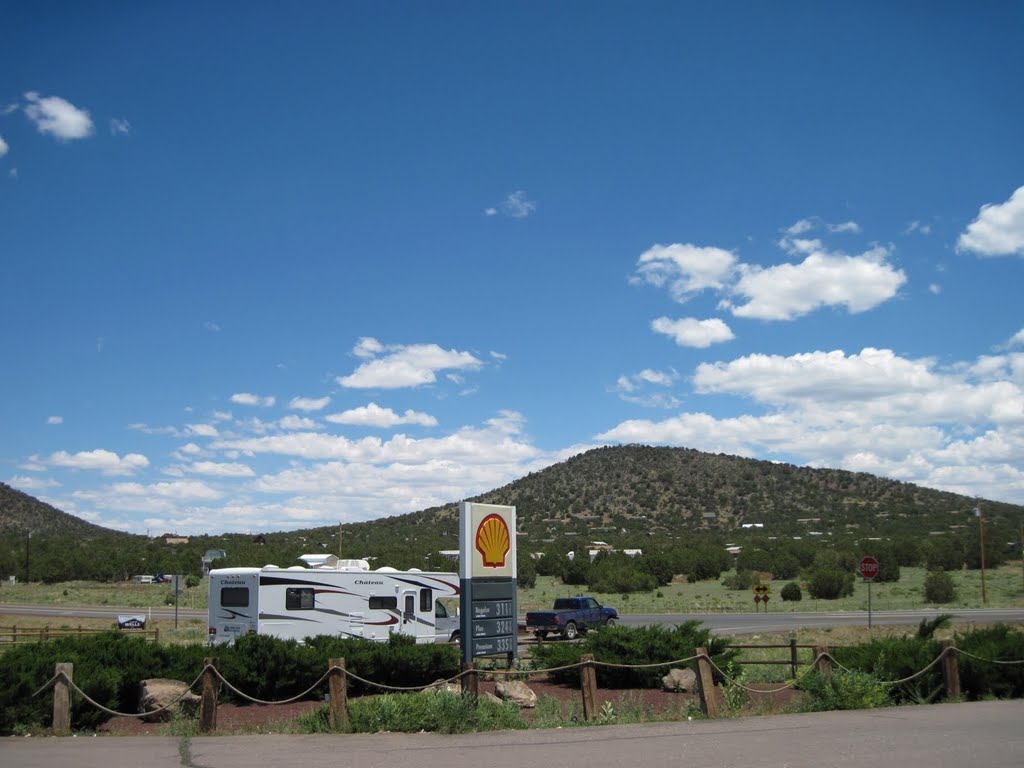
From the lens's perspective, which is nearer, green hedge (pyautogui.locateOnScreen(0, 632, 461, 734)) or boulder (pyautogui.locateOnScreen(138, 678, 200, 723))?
green hedge (pyautogui.locateOnScreen(0, 632, 461, 734))

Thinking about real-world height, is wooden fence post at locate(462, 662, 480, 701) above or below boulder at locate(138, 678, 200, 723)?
above

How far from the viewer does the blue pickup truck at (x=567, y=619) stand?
3403 centimetres

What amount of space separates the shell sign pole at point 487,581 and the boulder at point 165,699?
184 inches

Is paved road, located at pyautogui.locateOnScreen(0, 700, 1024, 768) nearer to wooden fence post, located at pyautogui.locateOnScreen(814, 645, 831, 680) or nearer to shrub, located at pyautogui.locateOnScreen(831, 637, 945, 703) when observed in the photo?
wooden fence post, located at pyautogui.locateOnScreen(814, 645, 831, 680)

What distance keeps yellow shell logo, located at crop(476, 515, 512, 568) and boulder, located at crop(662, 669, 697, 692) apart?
12.7ft

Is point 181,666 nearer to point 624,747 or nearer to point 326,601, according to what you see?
point 624,747

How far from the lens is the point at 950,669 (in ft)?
47.5

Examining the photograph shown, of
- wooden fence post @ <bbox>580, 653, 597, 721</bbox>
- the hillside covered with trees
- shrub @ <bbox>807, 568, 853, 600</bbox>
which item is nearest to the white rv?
wooden fence post @ <bbox>580, 653, 597, 721</bbox>

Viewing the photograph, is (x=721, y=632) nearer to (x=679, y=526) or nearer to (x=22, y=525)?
(x=679, y=526)

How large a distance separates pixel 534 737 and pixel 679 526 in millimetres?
93642

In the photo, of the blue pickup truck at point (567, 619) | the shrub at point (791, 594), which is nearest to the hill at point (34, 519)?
the shrub at point (791, 594)

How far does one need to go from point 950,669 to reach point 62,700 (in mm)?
13221

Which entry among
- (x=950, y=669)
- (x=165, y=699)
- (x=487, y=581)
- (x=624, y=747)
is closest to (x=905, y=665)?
(x=950, y=669)

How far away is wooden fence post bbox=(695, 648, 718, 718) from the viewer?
500 inches
